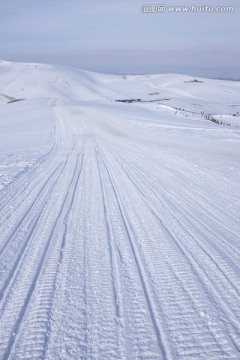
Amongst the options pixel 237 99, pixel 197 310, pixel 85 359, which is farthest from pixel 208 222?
pixel 237 99

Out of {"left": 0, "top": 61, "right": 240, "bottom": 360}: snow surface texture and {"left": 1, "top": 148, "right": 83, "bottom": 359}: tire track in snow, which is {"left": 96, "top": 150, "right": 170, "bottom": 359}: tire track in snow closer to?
{"left": 0, "top": 61, "right": 240, "bottom": 360}: snow surface texture

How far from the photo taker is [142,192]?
8414 mm

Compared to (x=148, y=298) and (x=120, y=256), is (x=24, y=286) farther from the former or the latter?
(x=148, y=298)

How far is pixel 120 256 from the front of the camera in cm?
541

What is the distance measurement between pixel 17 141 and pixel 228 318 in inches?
571

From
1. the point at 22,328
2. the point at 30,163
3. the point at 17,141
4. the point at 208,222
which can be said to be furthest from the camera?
the point at 17,141

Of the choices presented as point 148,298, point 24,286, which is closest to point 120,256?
point 148,298

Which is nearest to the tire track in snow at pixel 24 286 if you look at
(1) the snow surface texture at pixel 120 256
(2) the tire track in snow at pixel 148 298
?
(1) the snow surface texture at pixel 120 256

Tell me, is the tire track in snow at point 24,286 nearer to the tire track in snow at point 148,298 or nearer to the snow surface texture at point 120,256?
the snow surface texture at point 120,256

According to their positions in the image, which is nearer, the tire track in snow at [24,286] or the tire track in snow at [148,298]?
the tire track in snow at [148,298]

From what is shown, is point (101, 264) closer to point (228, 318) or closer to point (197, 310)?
point (197, 310)

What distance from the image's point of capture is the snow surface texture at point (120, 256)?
150 inches

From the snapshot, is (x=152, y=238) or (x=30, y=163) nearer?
(x=152, y=238)

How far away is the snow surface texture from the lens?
3801 mm
